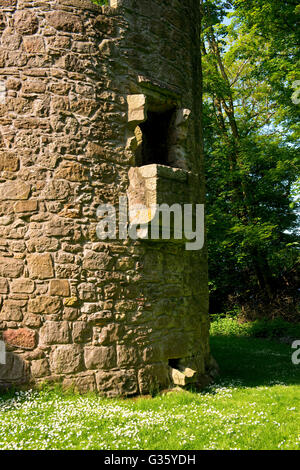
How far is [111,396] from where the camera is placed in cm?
465

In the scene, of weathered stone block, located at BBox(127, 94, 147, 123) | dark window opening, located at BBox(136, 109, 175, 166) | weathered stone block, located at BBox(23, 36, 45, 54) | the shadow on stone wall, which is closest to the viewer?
the shadow on stone wall

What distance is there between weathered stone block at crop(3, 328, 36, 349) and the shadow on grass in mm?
3153

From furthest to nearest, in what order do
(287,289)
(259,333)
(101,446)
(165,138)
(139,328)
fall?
(287,289)
(259,333)
(165,138)
(139,328)
(101,446)

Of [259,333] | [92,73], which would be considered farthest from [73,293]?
[259,333]

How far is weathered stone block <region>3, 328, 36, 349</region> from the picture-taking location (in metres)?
4.52

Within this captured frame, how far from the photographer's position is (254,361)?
26.4ft

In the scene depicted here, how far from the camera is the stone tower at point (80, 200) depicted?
15.0 ft

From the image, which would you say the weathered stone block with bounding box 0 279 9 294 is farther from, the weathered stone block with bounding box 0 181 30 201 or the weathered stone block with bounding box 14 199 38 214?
the weathered stone block with bounding box 0 181 30 201

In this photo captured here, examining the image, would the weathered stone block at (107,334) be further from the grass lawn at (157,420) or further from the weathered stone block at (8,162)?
the weathered stone block at (8,162)

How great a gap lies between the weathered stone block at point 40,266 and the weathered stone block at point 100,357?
97 centimetres

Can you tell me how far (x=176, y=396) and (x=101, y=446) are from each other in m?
1.59

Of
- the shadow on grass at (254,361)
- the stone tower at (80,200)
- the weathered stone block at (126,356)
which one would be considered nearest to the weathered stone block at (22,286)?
the stone tower at (80,200)

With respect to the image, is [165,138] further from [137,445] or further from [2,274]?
[137,445]

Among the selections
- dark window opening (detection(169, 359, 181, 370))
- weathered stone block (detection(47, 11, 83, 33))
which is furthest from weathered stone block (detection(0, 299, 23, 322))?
weathered stone block (detection(47, 11, 83, 33))
